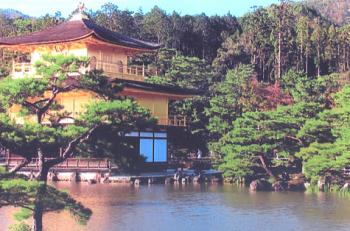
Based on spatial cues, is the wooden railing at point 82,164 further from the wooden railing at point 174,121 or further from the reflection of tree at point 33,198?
the reflection of tree at point 33,198

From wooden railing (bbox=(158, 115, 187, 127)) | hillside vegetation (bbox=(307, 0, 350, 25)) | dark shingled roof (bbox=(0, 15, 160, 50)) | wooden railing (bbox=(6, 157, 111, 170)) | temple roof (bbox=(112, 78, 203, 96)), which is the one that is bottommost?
wooden railing (bbox=(6, 157, 111, 170))

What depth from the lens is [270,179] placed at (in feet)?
76.1

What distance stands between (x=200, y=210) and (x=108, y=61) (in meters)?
13.4

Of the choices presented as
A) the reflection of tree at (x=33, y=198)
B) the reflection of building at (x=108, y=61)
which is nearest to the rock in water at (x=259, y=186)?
the reflection of building at (x=108, y=61)

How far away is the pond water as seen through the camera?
13.8m

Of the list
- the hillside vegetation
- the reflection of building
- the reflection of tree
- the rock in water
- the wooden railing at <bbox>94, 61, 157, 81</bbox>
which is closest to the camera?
the reflection of tree

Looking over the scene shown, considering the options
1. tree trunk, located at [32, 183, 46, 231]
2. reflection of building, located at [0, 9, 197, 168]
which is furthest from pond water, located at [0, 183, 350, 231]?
reflection of building, located at [0, 9, 197, 168]

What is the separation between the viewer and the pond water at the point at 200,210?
13.8m

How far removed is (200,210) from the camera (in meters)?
16.3

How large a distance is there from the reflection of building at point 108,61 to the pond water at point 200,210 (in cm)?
554

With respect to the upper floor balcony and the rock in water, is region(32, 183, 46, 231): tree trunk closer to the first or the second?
the rock in water

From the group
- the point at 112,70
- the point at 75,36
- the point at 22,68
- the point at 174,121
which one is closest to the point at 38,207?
the point at 75,36

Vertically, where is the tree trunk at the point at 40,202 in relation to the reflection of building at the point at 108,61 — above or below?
below

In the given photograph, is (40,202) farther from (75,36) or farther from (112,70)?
(112,70)
